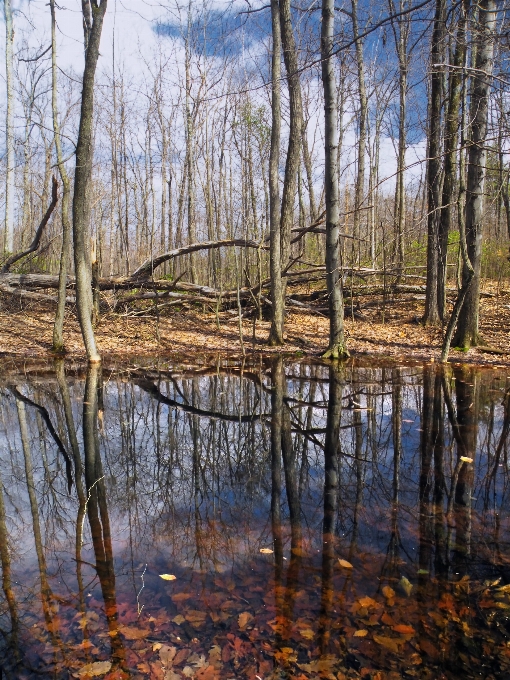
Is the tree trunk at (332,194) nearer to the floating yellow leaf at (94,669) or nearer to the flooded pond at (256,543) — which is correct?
the flooded pond at (256,543)

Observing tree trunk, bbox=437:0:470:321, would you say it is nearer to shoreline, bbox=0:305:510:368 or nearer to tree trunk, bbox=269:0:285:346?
shoreline, bbox=0:305:510:368

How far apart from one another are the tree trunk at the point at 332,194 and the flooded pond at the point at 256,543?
13.2 ft

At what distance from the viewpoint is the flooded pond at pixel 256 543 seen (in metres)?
2.31

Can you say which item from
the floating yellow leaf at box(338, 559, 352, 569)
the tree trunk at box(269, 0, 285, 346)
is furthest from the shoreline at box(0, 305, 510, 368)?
the floating yellow leaf at box(338, 559, 352, 569)

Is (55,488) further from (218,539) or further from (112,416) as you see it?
(112,416)

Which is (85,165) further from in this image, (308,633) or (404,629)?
(404,629)

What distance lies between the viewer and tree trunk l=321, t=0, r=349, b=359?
959 cm

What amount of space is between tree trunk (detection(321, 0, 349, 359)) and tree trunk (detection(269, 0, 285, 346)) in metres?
1.23

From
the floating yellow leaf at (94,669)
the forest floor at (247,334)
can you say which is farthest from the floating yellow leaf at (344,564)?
the forest floor at (247,334)

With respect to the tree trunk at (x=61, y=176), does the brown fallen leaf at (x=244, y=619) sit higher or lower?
lower

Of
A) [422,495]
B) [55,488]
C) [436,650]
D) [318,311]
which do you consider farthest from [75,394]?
[318,311]

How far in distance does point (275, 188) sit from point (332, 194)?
173cm

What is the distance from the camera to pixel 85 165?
31.8 ft

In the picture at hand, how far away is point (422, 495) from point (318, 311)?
37.6 ft
